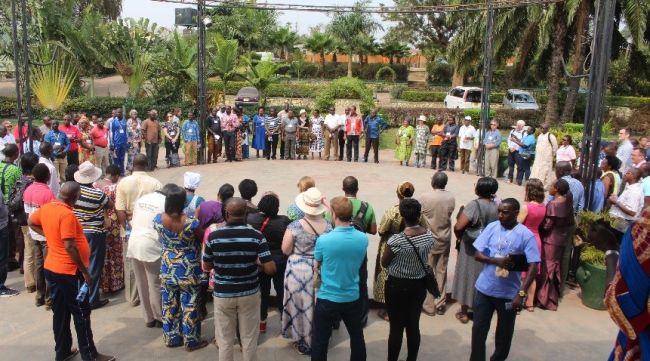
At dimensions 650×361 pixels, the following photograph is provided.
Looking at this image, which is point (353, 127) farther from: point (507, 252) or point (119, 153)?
point (507, 252)

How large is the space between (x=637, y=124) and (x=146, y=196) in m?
26.2

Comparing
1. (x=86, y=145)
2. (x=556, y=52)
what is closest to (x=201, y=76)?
(x=86, y=145)

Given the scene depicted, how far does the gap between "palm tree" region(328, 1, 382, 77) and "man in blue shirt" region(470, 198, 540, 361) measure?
4562 cm

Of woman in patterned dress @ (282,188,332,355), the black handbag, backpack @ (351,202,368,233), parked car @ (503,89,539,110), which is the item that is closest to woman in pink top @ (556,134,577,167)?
backpack @ (351,202,368,233)

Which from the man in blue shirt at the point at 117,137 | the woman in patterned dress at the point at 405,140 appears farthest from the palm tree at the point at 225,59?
the man in blue shirt at the point at 117,137

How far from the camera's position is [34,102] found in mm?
23828

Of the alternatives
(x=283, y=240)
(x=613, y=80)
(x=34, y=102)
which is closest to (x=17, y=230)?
(x=283, y=240)

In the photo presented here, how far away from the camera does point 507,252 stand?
14.9ft

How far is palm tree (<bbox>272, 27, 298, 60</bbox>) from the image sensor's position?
47.4m

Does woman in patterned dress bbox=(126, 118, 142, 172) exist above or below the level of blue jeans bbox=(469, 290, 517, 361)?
above

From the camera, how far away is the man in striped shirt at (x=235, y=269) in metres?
4.30

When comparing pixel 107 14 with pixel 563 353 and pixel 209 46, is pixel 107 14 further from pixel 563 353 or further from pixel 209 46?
pixel 563 353

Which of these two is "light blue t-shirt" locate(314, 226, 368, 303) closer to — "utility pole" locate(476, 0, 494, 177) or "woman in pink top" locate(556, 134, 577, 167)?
"woman in pink top" locate(556, 134, 577, 167)

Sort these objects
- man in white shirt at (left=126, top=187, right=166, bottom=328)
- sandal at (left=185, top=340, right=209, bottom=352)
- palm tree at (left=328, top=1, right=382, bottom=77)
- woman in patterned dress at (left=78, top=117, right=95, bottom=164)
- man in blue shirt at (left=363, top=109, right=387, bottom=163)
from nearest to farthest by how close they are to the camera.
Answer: sandal at (left=185, top=340, right=209, bottom=352) → man in white shirt at (left=126, top=187, right=166, bottom=328) → woman in patterned dress at (left=78, top=117, right=95, bottom=164) → man in blue shirt at (left=363, top=109, right=387, bottom=163) → palm tree at (left=328, top=1, right=382, bottom=77)
